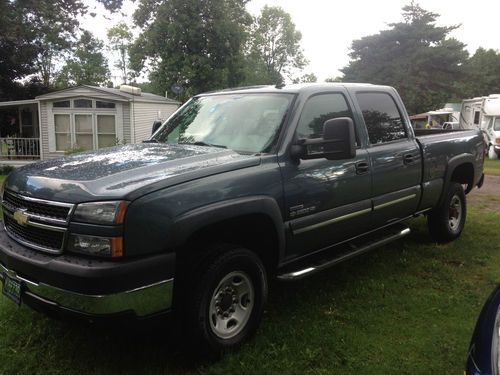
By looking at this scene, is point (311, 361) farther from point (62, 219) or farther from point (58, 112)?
point (58, 112)

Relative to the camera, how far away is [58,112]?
19.7 m

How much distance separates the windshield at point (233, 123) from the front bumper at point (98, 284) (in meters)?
1.35

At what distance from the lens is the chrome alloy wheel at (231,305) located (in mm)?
3170

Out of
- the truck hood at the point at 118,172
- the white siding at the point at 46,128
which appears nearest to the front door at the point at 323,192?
the truck hood at the point at 118,172

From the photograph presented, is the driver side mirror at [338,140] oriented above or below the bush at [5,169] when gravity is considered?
above

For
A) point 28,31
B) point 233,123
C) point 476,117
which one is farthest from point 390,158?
point 476,117

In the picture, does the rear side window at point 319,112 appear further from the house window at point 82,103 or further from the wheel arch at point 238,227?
the house window at point 82,103

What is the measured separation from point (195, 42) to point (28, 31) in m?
9.64

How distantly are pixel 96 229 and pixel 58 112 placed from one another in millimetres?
18875

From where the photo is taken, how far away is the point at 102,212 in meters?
2.62

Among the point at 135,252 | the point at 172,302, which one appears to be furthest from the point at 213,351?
the point at 135,252

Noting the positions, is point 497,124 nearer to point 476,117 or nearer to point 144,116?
point 476,117

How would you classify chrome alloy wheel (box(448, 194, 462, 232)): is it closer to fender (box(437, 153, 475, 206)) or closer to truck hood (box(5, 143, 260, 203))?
fender (box(437, 153, 475, 206))

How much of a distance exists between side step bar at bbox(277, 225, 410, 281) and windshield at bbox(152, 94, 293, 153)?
1.00 metres
